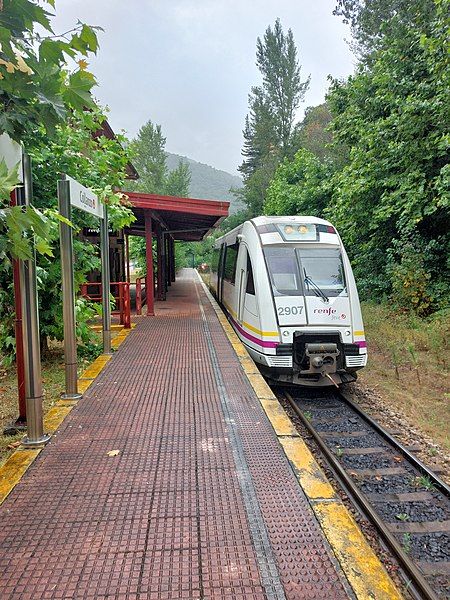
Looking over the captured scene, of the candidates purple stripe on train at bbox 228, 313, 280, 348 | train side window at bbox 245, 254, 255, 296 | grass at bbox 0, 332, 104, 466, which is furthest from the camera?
train side window at bbox 245, 254, 255, 296

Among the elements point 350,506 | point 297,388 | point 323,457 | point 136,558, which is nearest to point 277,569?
point 136,558

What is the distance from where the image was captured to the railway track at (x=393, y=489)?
329 centimetres

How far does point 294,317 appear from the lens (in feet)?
22.6

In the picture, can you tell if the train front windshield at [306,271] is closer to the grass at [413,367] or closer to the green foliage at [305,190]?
the grass at [413,367]

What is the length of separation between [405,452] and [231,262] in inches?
262

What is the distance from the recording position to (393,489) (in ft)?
14.6

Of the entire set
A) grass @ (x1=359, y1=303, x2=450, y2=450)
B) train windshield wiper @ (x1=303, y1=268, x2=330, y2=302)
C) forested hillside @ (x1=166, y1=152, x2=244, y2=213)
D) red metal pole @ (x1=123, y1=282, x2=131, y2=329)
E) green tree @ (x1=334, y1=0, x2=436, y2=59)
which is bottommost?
grass @ (x1=359, y1=303, x2=450, y2=450)

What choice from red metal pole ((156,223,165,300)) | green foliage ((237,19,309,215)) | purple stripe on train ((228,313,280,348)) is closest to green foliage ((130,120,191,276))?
green foliage ((237,19,309,215))

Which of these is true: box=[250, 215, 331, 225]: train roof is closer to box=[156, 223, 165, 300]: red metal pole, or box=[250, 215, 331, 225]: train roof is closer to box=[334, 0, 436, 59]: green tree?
box=[334, 0, 436, 59]: green tree

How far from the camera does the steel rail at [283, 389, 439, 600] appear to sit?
→ 2904mm

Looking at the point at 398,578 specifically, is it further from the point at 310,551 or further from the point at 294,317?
the point at 294,317

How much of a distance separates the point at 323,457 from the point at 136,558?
3.18 metres

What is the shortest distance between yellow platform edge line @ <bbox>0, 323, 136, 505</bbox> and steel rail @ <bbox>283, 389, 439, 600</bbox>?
2749 millimetres

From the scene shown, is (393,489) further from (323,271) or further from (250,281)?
(250,281)
